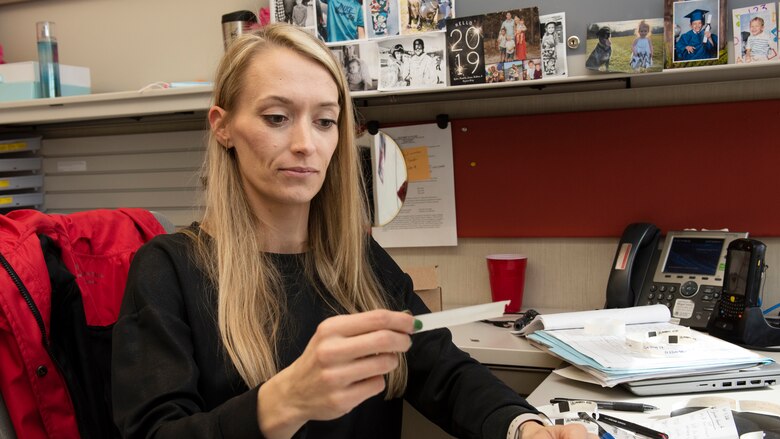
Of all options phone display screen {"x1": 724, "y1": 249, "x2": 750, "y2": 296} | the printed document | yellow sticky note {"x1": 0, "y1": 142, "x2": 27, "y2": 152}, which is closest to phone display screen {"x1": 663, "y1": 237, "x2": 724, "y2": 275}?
phone display screen {"x1": 724, "y1": 249, "x2": 750, "y2": 296}

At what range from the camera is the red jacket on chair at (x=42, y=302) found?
112 centimetres

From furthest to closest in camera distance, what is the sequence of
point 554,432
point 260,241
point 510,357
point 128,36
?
point 128,36 < point 510,357 < point 260,241 < point 554,432

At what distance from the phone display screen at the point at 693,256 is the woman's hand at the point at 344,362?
1.17 m

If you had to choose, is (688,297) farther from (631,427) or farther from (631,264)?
(631,427)

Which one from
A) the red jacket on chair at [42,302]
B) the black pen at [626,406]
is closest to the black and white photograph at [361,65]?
the red jacket on chair at [42,302]

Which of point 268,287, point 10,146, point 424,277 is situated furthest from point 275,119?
point 10,146

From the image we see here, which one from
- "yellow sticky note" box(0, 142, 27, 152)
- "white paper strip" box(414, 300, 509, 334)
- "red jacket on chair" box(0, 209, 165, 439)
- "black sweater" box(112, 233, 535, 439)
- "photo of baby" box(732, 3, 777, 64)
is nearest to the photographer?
"white paper strip" box(414, 300, 509, 334)

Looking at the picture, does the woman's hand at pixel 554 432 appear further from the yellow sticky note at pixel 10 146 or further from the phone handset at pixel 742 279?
the yellow sticky note at pixel 10 146

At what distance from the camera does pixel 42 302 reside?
45.8 inches

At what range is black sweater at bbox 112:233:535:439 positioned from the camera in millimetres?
989

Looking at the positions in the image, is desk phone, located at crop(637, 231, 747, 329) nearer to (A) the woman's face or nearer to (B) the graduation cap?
(B) the graduation cap

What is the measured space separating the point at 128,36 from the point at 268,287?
1597 mm

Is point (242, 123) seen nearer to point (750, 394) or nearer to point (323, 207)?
point (323, 207)

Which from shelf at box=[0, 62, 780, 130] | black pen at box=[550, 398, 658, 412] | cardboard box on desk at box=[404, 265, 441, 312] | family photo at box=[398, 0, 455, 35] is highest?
family photo at box=[398, 0, 455, 35]
